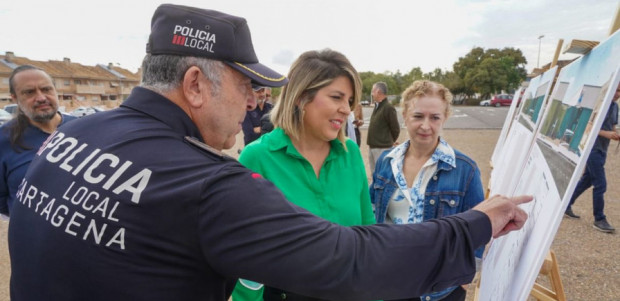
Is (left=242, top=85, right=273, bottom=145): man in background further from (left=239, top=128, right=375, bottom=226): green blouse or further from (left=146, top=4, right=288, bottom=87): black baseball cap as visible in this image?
(left=146, top=4, right=288, bottom=87): black baseball cap

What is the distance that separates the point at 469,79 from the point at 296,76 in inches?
2084

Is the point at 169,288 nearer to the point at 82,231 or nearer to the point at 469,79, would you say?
the point at 82,231

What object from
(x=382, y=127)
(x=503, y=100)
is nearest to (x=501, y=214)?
(x=382, y=127)

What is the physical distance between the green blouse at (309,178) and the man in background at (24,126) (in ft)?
6.55

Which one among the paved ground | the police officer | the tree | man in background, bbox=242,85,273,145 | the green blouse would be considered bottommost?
the paved ground

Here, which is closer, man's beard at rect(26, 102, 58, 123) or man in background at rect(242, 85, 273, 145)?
man's beard at rect(26, 102, 58, 123)

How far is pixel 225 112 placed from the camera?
1129mm

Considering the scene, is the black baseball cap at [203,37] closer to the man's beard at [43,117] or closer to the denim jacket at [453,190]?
the denim jacket at [453,190]

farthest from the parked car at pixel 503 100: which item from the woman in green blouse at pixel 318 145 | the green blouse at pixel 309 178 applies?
the green blouse at pixel 309 178

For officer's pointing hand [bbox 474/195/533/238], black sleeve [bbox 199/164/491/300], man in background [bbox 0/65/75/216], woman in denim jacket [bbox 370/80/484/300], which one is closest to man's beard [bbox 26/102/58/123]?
man in background [bbox 0/65/75/216]

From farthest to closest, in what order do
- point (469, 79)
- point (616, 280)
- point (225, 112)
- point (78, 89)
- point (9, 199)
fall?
1. point (78, 89)
2. point (469, 79)
3. point (616, 280)
4. point (9, 199)
5. point (225, 112)

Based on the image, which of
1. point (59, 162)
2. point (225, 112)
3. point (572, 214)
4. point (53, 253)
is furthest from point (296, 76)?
point (572, 214)

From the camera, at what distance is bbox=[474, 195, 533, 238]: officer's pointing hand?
1.08 meters

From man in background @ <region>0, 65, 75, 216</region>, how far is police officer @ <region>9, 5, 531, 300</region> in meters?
2.16
